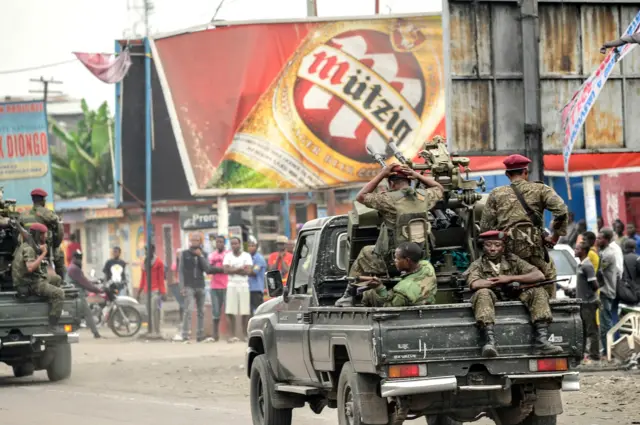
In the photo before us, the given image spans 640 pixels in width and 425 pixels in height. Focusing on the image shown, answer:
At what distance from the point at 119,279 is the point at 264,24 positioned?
6.83 m

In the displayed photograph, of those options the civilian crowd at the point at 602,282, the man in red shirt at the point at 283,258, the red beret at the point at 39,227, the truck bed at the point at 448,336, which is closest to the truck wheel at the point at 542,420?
the truck bed at the point at 448,336

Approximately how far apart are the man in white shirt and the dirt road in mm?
1934

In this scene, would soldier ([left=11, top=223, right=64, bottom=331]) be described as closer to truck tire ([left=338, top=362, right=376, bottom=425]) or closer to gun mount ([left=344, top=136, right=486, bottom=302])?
gun mount ([left=344, top=136, right=486, bottom=302])

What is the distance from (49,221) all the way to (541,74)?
7.48 m

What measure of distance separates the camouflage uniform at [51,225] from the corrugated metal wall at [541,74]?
5825 mm

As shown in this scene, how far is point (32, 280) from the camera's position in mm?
17938

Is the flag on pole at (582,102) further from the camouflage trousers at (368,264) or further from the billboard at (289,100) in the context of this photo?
the billboard at (289,100)

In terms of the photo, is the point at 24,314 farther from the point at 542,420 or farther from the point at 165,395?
the point at 542,420

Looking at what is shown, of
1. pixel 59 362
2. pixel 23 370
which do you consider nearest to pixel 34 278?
pixel 59 362

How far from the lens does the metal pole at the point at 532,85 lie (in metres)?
17.0

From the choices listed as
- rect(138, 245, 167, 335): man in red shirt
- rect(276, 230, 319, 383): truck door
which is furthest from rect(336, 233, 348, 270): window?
rect(138, 245, 167, 335): man in red shirt

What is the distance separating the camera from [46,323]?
17.9m

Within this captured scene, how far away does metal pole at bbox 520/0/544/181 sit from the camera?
1698 cm

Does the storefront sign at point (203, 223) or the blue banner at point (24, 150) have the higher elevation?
the blue banner at point (24, 150)
